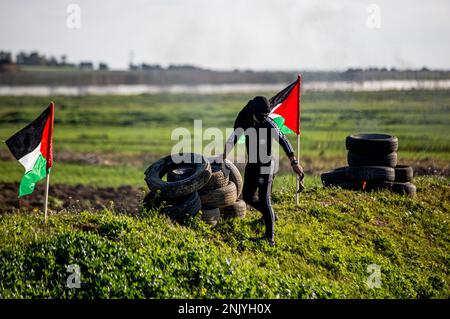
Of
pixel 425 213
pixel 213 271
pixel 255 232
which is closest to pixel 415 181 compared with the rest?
pixel 425 213

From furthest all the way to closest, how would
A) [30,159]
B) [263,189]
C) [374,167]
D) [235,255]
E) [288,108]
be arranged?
[374,167] → [288,108] → [263,189] → [30,159] → [235,255]

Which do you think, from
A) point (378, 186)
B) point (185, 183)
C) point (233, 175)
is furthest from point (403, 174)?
point (185, 183)

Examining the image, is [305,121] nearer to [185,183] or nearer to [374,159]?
[374,159]

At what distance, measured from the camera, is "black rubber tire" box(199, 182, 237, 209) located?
12.0 m

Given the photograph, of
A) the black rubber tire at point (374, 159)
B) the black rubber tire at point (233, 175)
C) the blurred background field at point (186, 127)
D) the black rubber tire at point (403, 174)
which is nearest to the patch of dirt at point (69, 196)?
the blurred background field at point (186, 127)

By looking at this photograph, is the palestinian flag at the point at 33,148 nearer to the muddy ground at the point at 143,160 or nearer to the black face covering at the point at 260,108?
the black face covering at the point at 260,108

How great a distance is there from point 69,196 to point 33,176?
9.51 meters

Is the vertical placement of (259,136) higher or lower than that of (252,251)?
higher

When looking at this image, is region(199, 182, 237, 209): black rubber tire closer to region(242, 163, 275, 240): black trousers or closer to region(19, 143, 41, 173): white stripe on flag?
region(242, 163, 275, 240): black trousers

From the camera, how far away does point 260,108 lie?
1094 centimetres

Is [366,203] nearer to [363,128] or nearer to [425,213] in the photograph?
[425,213]

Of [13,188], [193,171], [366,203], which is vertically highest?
[193,171]

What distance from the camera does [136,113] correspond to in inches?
2201

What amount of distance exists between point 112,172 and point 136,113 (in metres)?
27.0
